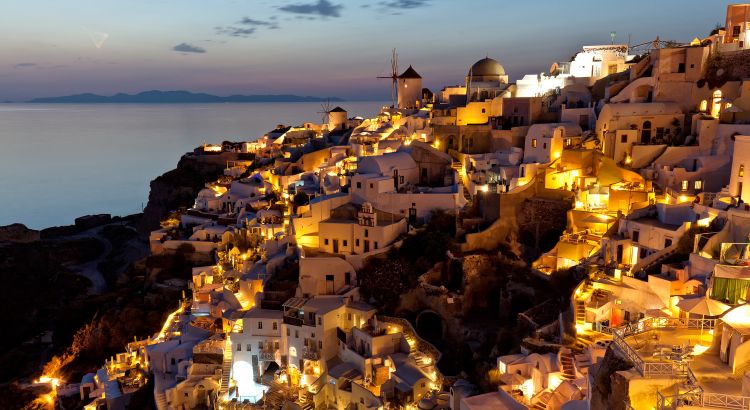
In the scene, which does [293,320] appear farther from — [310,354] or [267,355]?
[267,355]

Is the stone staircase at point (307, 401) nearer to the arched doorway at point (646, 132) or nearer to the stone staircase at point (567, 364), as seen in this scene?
the stone staircase at point (567, 364)

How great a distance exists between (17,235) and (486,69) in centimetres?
4729

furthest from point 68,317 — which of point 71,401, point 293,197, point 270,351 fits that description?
point 270,351

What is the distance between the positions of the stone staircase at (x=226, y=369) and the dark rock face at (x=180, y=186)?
30393 millimetres

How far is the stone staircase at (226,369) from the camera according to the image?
21906mm

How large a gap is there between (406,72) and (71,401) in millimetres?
33342

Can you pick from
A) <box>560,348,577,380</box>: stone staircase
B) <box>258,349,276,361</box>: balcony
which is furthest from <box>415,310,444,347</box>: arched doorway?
<box>560,348,577,380</box>: stone staircase

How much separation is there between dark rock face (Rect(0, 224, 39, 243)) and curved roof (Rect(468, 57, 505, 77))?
4481 centimetres

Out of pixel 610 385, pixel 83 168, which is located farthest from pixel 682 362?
pixel 83 168

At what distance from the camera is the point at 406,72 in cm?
4650

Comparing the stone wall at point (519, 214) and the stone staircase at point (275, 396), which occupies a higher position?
the stone wall at point (519, 214)

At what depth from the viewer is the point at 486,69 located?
3734cm

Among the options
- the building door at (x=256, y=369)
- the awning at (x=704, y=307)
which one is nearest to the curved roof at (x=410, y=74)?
the building door at (x=256, y=369)

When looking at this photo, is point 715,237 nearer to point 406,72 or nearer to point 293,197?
point 293,197
